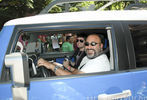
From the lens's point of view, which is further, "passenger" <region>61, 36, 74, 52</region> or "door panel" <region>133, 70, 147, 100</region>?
"passenger" <region>61, 36, 74, 52</region>

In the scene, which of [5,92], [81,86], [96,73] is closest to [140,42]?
[96,73]

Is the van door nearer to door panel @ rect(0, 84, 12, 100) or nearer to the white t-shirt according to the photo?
door panel @ rect(0, 84, 12, 100)

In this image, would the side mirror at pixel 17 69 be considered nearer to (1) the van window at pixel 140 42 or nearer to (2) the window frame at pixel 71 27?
(2) the window frame at pixel 71 27

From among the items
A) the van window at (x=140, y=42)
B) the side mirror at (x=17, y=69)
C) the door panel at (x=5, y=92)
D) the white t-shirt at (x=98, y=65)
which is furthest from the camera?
the white t-shirt at (x=98, y=65)

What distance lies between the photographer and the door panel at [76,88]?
1.64 metres

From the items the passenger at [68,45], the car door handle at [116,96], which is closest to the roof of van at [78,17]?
the car door handle at [116,96]

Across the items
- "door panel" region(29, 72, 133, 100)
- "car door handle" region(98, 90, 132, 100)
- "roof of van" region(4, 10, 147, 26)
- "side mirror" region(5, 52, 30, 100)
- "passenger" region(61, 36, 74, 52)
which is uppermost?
"roof of van" region(4, 10, 147, 26)

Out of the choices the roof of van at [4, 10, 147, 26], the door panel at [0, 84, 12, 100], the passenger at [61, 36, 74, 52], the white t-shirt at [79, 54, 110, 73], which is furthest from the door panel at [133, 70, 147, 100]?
the passenger at [61, 36, 74, 52]

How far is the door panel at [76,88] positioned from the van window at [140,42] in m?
0.39

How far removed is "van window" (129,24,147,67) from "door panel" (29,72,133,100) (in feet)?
1.27

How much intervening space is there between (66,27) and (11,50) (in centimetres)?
57

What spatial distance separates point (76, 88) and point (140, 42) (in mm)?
886

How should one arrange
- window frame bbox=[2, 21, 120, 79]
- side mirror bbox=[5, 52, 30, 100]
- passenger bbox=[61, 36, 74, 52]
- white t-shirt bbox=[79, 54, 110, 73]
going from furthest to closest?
passenger bbox=[61, 36, 74, 52] < white t-shirt bbox=[79, 54, 110, 73] < window frame bbox=[2, 21, 120, 79] < side mirror bbox=[5, 52, 30, 100]

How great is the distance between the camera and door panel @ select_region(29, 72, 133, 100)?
1645 mm
